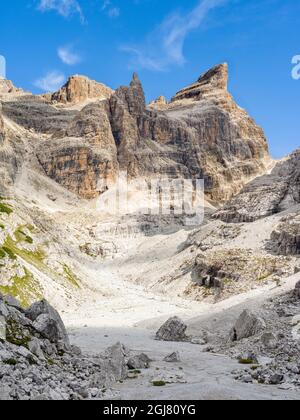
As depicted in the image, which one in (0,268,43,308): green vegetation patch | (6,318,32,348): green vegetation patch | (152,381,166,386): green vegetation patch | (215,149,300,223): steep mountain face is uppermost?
(215,149,300,223): steep mountain face

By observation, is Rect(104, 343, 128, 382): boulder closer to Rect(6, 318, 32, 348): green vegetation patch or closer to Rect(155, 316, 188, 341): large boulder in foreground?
Rect(6, 318, 32, 348): green vegetation patch

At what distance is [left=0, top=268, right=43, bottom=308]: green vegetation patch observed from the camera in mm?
68812

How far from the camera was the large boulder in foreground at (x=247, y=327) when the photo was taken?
4597 centimetres

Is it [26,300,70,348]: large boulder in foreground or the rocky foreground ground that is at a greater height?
[26,300,70,348]: large boulder in foreground

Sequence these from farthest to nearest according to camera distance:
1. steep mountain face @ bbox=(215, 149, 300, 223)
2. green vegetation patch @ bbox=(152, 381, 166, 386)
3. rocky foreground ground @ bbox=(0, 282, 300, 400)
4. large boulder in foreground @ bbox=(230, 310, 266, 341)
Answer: steep mountain face @ bbox=(215, 149, 300, 223) → large boulder in foreground @ bbox=(230, 310, 266, 341) → green vegetation patch @ bbox=(152, 381, 166, 386) → rocky foreground ground @ bbox=(0, 282, 300, 400)

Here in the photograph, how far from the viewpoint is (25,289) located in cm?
7262

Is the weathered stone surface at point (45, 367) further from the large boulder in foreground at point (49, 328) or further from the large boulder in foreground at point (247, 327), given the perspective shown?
the large boulder in foreground at point (247, 327)

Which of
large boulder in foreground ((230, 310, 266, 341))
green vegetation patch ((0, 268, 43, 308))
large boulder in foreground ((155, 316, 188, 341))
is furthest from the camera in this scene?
green vegetation patch ((0, 268, 43, 308))

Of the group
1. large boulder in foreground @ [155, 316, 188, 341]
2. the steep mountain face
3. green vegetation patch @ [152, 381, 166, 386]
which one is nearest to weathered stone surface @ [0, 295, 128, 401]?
green vegetation patch @ [152, 381, 166, 386]

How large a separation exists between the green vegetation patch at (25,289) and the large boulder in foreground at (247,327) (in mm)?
33192

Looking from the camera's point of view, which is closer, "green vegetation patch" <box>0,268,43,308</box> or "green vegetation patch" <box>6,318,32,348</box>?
"green vegetation patch" <box>6,318,32,348</box>

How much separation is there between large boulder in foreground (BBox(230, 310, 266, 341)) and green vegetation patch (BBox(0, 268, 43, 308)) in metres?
33.2

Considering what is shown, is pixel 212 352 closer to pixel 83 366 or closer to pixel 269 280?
pixel 83 366
